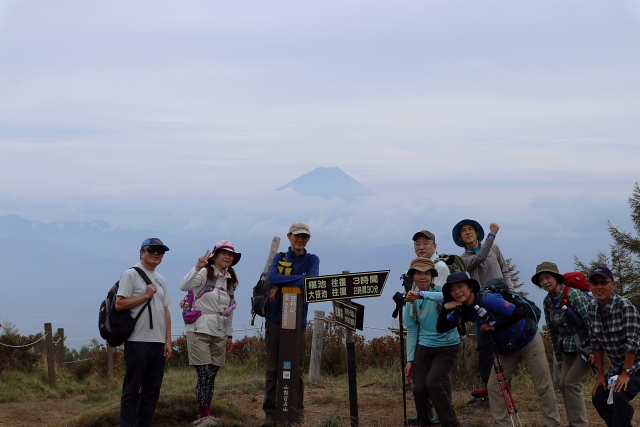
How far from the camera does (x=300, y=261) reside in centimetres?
703

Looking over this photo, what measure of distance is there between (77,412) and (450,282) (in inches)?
238

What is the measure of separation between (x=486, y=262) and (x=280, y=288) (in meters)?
2.31

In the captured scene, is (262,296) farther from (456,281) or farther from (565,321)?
(565,321)

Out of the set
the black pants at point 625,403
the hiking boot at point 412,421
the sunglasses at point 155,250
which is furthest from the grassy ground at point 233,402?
the sunglasses at point 155,250

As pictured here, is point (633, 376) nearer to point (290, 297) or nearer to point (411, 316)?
point (411, 316)

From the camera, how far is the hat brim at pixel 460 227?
7379 millimetres

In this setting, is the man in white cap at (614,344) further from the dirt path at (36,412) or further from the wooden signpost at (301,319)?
the dirt path at (36,412)

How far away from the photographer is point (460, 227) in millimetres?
7410

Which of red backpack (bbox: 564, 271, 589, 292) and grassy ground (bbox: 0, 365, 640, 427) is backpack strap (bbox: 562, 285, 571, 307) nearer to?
red backpack (bbox: 564, 271, 589, 292)

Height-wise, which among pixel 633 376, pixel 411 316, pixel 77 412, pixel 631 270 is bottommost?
pixel 77 412

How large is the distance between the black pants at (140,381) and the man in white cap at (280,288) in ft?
4.20

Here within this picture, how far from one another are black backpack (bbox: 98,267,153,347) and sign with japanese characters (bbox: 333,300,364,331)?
1.87m

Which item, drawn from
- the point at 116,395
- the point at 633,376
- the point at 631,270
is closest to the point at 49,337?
the point at 116,395

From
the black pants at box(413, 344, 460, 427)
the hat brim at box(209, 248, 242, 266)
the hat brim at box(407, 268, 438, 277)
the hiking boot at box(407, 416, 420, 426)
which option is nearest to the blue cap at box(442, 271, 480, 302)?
the hat brim at box(407, 268, 438, 277)
